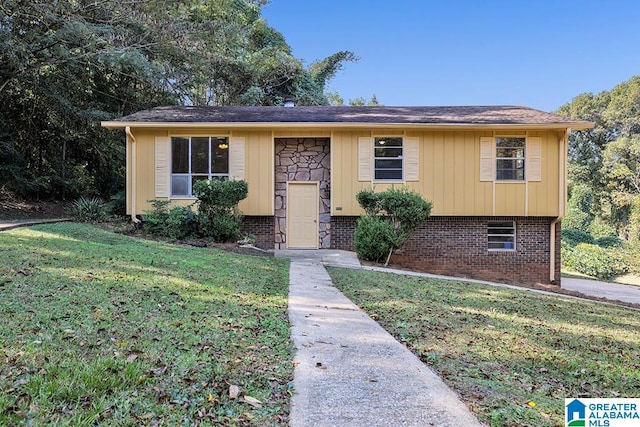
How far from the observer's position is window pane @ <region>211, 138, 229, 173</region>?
11.7 metres

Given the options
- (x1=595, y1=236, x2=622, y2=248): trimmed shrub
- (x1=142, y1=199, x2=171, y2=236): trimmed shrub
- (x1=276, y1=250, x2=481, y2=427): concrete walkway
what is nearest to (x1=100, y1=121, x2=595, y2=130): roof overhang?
(x1=142, y1=199, x2=171, y2=236): trimmed shrub

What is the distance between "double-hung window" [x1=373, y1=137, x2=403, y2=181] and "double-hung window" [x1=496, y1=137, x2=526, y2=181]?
2.86 metres

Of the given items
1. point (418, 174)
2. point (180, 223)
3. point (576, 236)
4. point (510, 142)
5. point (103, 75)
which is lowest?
point (576, 236)

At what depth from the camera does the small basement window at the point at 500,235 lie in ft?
39.0

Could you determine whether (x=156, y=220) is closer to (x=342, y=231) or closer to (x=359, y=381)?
(x=342, y=231)

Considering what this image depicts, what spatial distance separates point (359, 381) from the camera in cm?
263

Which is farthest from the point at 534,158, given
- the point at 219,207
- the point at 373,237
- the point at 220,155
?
the point at 220,155

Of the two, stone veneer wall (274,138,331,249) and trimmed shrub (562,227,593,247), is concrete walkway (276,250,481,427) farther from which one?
trimmed shrub (562,227,593,247)

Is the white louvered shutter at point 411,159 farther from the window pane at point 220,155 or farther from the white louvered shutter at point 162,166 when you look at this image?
the white louvered shutter at point 162,166

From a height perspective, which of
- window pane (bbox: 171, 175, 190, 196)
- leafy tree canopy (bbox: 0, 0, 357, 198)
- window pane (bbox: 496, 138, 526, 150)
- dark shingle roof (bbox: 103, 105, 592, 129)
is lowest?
window pane (bbox: 171, 175, 190, 196)

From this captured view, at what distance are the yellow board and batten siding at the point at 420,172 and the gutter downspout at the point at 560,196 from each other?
0.36 ft

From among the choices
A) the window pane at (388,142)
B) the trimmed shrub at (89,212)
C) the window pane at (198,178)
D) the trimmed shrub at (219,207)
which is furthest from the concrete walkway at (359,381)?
the trimmed shrub at (89,212)

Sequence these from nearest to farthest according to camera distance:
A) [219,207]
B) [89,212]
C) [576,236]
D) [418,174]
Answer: [219,207]
[418,174]
[89,212]
[576,236]

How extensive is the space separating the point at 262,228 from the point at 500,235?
23.2ft
